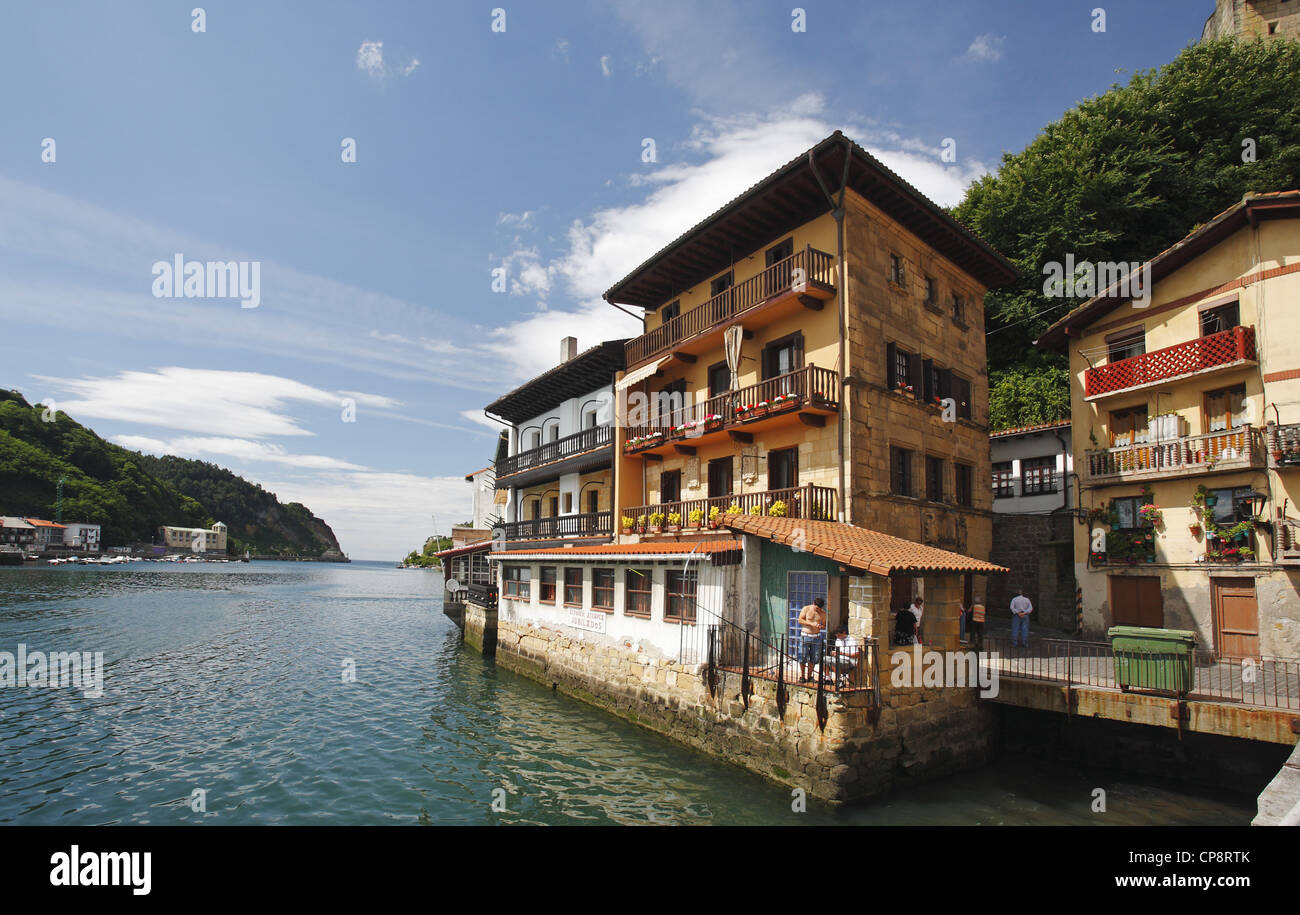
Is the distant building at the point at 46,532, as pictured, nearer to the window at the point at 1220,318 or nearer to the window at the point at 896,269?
the window at the point at 896,269

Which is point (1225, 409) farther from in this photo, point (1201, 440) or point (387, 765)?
point (387, 765)

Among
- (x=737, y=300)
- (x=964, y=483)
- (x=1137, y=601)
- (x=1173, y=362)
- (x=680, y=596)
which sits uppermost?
(x=737, y=300)

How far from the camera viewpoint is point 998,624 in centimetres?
2405

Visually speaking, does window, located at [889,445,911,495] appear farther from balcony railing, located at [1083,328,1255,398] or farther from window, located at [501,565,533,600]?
window, located at [501,565,533,600]

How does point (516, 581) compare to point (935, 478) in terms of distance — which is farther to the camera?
point (516, 581)

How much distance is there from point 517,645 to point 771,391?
15.1 m

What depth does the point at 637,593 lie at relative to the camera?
64.4 ft

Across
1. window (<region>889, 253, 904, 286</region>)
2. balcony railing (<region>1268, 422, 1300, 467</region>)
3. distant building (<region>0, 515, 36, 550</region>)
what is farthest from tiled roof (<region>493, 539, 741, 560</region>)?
distant building (<region>0, 515, 36, 550</region>)

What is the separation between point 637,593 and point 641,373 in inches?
334

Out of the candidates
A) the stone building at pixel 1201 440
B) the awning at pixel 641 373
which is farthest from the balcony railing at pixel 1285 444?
the awning at pixel 641 373

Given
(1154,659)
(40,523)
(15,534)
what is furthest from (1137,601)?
(40,523)

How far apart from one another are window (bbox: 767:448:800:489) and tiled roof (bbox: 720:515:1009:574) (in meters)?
2.63

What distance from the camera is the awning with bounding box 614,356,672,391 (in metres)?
23.7
